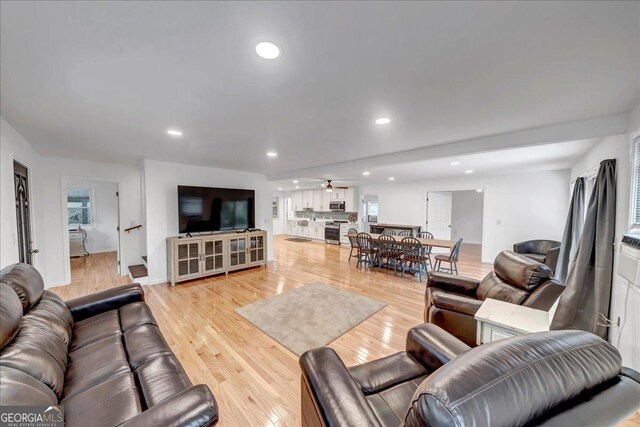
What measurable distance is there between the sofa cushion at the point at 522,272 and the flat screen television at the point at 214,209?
15.3ft

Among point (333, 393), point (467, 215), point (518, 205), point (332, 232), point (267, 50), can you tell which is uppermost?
point (267, 50)

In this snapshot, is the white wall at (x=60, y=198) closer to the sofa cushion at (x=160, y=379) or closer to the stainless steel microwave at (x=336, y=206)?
the sofa cushion at (x=160, y=379)

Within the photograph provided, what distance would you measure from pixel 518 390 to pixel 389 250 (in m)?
4.52

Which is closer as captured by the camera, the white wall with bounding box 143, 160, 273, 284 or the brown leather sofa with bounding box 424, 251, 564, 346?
the brown leather sofa with bounding box 424, 251, 564, 346

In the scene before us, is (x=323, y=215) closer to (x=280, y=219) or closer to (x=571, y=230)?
(x=280, y=219)

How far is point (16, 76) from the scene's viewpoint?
1.52 metres

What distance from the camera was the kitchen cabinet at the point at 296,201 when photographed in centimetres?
1021

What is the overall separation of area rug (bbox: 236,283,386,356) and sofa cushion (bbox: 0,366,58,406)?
171cm

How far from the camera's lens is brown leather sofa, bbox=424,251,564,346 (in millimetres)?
1980

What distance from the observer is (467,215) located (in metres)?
8.72

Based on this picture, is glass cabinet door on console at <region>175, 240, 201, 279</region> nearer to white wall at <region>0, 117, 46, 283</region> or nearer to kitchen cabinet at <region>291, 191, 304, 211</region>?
white wall at <region>0, 117, 46, 283</region>


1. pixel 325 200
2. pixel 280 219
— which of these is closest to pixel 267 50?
pixel 325 200

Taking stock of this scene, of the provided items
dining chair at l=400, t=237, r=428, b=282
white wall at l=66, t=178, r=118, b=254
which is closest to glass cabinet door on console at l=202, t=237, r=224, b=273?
dining chair at l=400, t=237, r=428, b=282

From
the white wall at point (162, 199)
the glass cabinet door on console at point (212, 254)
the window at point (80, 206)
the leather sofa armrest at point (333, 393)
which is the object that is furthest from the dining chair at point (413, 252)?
the window at point (80, 206)
